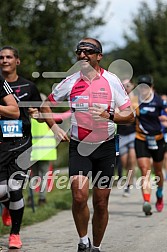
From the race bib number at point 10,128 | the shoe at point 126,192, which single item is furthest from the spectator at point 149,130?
the race bib number at point 10,128

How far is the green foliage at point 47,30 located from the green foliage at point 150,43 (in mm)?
19760

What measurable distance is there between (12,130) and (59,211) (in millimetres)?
3557

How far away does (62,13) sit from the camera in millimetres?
20578

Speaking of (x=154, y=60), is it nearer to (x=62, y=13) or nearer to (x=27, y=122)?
(x=62, y=13)

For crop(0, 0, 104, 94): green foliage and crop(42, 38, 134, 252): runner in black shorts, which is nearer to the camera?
crop(42, 38, 134, 252): runner in black shorts

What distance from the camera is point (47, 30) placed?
68.7 feet

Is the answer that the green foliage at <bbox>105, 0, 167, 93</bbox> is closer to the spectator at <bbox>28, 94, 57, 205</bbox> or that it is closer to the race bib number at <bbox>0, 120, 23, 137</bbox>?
the spectator at <bbox>28, 94, 57, 205</bbox>

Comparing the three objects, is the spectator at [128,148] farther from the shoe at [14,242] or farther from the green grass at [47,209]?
the shoe at [14,242]

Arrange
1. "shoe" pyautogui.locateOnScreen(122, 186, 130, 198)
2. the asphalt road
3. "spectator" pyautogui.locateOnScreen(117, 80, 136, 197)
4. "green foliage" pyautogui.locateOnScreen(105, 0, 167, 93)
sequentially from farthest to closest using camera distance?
"green foliage" pyautogui.locateOnScreen(105, 0, 167, 93) < "spectator" pyautogui.locateOnScreen(117, 80, 136, 197) < "shoe" pyautogui.locateOnScreen(122, 186, 130, 198) < the asphalt road

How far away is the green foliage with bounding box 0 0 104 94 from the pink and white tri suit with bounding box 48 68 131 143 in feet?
41.5

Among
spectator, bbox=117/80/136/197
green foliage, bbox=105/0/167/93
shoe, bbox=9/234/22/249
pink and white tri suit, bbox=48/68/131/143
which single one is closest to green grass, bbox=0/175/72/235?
shoe, bbox=9/234/22/249

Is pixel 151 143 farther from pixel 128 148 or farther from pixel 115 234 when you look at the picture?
pixel 128 148

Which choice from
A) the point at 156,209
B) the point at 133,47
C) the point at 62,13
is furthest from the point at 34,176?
the point at 133,47

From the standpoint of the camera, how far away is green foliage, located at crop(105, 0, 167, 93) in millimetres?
40969
